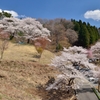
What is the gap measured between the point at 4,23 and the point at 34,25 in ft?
18.9

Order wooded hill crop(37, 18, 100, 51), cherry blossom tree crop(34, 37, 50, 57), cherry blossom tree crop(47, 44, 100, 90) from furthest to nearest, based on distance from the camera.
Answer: wooded hill crop(37, 18, 100, 51)
cherry blossom tree crop(34, 37, 50, 57)
cherry blossom tree crop(47, 44, 100, 90)

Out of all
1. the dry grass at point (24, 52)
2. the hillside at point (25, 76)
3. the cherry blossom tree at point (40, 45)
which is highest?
the cherry blossom tree at point (40, 45)

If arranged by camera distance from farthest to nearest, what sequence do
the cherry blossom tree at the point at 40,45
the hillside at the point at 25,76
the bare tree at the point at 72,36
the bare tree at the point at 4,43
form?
the bare tree at the point at 72,36
the cherry blossom tree at the point at 40,45
the bare tree at the point at 4,43
the hillside at the point at 25,76

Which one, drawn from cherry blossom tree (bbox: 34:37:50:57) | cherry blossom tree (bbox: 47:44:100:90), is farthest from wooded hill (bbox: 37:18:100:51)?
cherry blossom tree (bbox: 47:44:100:90)

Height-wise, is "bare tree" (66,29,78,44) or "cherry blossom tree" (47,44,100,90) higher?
"bare tree" (66,29,78,44)

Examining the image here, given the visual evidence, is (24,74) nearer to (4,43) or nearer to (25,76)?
(25,76)

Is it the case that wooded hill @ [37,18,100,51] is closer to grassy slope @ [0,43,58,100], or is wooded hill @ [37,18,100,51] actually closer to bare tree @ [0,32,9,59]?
bare tree @ [0,32,9,59]

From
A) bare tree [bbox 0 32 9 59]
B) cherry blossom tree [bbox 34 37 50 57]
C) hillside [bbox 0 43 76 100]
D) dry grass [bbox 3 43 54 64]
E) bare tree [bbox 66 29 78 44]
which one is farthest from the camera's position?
bare tree [bbox 66 29 78 44]

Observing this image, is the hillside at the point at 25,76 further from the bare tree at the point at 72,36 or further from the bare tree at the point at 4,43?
the bare tree at the point at 72,36

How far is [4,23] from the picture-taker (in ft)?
111

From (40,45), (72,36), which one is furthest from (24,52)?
(72,36)

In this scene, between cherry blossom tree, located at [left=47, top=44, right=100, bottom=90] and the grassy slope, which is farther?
cherry blossom tree, located at [left=47, top=44, right=100, bottom=90]

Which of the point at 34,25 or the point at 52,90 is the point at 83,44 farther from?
the point at 52,90

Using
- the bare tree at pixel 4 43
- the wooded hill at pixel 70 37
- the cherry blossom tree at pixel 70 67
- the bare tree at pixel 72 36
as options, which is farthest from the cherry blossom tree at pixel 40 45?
the bare tree at pixel 72 36
